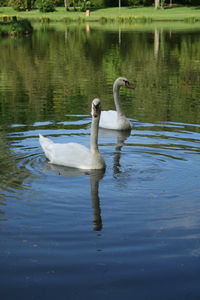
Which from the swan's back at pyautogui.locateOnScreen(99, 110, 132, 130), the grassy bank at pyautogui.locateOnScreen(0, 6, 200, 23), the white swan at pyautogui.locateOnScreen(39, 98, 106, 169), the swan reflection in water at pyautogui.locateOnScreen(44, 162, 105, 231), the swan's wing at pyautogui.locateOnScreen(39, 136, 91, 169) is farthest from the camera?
the grassy bank at pyautogui.locateOnScreen(0, 6, 200, 23)

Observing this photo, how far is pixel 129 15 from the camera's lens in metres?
83.7

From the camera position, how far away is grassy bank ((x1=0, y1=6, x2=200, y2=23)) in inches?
3113

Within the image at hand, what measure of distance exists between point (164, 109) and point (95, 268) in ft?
37.7

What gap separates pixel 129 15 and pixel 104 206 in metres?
78.2

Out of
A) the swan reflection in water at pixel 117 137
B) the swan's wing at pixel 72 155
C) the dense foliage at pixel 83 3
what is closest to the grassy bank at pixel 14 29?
the dense foliage at pixel 83 3

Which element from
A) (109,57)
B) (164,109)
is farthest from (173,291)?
(109,57)

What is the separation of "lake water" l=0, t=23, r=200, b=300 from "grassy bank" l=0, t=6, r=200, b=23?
61.1 meters

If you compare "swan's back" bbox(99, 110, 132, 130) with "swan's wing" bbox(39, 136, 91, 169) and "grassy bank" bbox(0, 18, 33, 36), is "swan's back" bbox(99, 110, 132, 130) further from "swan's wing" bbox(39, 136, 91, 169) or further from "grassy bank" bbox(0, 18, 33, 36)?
"grassy bank" bbox(0, 18, 33, 36)

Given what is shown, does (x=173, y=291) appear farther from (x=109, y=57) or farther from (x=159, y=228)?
(x=109, y=57)

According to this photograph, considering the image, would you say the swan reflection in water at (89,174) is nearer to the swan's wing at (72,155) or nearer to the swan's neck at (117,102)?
the swan's wing at (72,155)

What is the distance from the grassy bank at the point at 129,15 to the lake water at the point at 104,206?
6112 cm

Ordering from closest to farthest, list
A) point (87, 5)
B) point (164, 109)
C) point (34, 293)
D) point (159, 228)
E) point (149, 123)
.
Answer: point (34, 293), point (159, 228), point (149, 123), point (164, 109), point (87, 5)

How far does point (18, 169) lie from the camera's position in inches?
414

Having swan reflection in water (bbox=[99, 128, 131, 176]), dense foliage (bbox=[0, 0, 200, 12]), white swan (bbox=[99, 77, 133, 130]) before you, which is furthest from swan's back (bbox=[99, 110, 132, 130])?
dense foliage (bbox=[0, 0, 200, 12])
